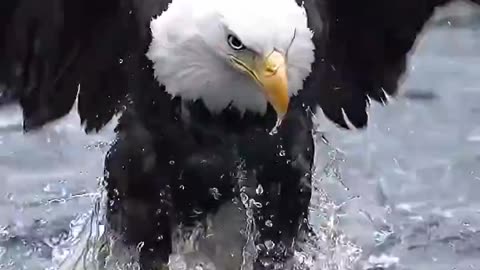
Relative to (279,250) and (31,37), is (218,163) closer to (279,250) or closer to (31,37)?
→ (279,250)

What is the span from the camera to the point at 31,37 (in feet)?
15.0

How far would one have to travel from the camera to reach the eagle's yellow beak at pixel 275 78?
3896mm

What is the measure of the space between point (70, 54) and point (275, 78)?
0.94m

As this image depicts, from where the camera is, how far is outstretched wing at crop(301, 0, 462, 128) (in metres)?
4.78

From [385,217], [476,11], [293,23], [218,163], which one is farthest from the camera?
[385,217]

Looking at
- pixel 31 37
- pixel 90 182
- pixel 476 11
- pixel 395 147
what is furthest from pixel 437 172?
pixel 31 37

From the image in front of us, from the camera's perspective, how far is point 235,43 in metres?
3.95

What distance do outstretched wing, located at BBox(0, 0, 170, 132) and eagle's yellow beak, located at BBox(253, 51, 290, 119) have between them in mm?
527

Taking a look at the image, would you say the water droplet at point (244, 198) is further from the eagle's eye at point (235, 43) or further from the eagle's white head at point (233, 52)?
the eagle's eye at point (235, 43)

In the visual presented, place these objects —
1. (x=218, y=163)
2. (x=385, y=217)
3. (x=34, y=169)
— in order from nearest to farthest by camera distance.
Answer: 1. (x=218, y=163)
2. (x=385, y=217)
3. (x=34, y=169)

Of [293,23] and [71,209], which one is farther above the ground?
[293,23]

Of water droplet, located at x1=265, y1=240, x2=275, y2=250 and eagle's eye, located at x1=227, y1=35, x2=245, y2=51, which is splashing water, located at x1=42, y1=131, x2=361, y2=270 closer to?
water droplet, located at x1=265, y1=240, x2=275, y2=250

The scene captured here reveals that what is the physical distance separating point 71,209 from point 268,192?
1.32 m

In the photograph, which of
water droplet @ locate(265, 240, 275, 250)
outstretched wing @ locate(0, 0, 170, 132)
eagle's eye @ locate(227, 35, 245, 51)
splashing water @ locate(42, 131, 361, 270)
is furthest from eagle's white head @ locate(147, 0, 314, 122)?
water droplet @ locate(265, 240, 275, 250)
